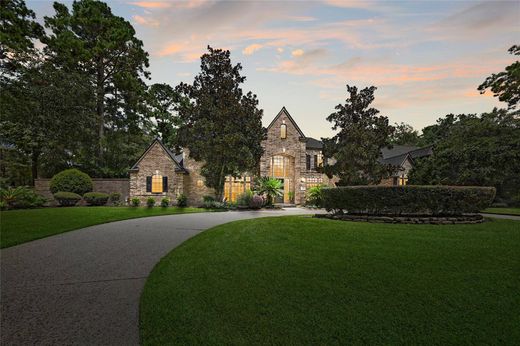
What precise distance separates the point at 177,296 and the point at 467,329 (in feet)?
13.4

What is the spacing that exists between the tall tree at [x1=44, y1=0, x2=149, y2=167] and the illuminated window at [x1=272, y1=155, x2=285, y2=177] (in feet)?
59.6

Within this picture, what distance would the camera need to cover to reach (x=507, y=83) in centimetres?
1658

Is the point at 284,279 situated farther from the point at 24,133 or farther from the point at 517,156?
the point at 24,133

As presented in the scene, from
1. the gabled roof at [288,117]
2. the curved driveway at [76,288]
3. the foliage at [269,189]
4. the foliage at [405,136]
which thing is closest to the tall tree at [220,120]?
the foliage at [269,189]

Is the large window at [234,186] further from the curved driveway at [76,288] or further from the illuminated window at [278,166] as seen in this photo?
the curved driveway at [76,288]

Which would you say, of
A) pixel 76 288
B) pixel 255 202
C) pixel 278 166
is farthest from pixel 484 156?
pixel 76 288

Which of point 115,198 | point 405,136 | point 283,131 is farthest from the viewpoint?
point 405,136

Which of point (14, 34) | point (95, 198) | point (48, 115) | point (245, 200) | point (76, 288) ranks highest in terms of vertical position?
point (14, 34)

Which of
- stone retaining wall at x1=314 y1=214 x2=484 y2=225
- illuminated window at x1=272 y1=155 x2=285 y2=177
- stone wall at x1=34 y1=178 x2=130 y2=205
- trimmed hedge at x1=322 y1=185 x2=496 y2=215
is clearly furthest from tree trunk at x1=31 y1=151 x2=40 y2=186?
trimmed hedge at x1=322 y1=185 x2=496 y2=215

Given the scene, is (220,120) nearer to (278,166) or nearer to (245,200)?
(245,200)

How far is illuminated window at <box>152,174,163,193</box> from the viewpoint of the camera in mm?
24109

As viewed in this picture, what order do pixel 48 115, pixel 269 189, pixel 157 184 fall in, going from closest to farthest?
1. pixel 269 189
2. pixel 48 115
3. pixel 157 184

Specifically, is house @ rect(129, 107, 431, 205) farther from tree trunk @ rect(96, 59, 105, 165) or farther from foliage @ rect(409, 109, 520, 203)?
tree trunk @ rect(96, 59, 105, 165)

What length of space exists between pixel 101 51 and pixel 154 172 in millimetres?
14805
